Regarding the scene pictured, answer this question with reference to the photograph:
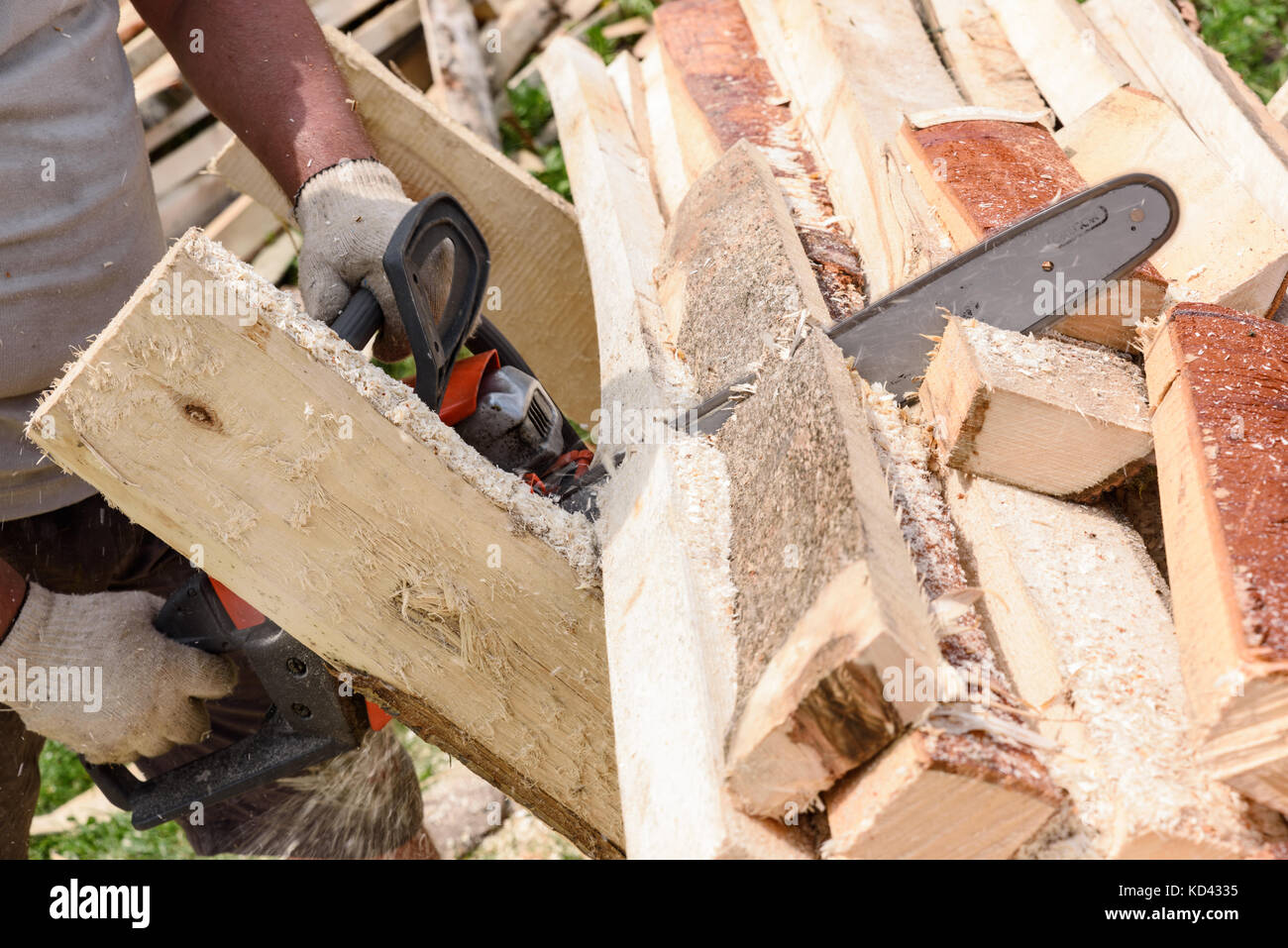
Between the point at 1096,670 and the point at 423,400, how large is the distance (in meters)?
1.08

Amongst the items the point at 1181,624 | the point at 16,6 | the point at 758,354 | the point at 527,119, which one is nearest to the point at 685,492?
the point at 758,354

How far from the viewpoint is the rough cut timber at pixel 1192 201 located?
143 cm

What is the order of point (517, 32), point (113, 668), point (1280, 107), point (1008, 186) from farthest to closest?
1. point (517, 32)
2. point (1280, 107)
3. point (113, 668)
4. point (1008, 186)

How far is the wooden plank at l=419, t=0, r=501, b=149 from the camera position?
473 centimetres

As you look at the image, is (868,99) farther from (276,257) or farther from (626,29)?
(276,257)

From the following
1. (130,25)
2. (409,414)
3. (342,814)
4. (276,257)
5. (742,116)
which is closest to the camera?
(409,414)

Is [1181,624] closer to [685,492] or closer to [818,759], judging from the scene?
[818,759]

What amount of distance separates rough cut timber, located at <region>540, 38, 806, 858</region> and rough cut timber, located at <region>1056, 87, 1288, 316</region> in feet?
2.59

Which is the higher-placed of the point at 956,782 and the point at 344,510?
the point at 344,510

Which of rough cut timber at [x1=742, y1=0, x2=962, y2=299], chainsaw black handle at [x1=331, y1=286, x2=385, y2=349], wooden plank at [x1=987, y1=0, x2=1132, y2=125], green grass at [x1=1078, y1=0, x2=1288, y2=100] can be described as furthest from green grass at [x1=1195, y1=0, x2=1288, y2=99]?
chainsaw black handle at [x1=331, y1=286, x2=385, y2=349]

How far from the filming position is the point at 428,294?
6.08ft

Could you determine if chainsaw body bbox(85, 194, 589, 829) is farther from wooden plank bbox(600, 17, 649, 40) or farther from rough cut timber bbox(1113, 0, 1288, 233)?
wooden plank bbox(600, 17, 649, 40)

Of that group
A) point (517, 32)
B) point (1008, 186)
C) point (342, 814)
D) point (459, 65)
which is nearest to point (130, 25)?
point (459, 65)

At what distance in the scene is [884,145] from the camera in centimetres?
176
